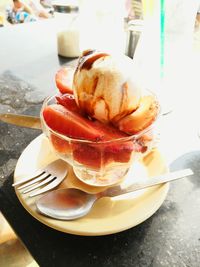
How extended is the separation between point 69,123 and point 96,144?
50mm

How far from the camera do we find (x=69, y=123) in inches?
15.5

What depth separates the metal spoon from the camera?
373 millimetres

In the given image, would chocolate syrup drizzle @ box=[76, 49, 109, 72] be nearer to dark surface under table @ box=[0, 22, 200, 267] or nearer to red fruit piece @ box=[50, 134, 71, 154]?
red fruit piece @ box=[50, 134, 71, 154]

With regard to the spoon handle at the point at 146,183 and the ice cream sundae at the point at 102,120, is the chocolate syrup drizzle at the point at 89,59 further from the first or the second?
the spoon handle at the point at 146,183

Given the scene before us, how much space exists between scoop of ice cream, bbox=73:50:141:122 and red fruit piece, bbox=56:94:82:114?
19 mm

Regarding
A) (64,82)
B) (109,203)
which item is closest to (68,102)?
(64,82)

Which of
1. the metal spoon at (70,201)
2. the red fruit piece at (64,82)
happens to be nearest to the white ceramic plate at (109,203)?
the metal spoon at (70,201)

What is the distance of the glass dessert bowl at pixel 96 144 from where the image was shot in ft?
1.24

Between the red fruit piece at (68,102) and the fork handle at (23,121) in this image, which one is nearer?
the red fruit piece at (68,102)

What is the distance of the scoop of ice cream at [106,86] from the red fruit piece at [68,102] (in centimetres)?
2

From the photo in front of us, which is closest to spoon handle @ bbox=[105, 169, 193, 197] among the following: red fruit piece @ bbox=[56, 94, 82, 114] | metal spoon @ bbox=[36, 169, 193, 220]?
metal spoon @ bbox=[36, 169, 193, 220]

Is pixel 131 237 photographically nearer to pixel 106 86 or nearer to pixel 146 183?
pixel 146 183

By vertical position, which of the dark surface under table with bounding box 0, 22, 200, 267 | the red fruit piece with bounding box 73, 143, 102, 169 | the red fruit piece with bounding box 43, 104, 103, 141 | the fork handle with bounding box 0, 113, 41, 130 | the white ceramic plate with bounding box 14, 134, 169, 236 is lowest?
the dark surface under table with bounding box 0, 22, 200, 267

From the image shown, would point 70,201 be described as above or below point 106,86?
below
